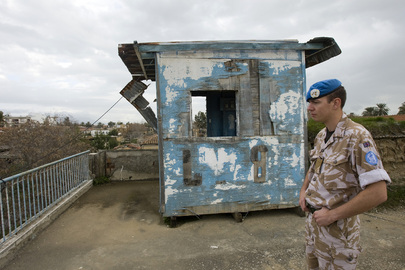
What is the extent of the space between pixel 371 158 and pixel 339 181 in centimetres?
27

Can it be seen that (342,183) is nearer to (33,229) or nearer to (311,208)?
(311,208)

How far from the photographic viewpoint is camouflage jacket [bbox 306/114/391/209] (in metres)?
1.49

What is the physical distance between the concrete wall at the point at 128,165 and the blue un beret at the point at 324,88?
240 inches

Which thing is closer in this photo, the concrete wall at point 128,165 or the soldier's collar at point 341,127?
the soldier's collar at point 341,127

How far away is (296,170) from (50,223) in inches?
192

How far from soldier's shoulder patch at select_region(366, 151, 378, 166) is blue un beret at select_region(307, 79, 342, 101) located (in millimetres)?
508

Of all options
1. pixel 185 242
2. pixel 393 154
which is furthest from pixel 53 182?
pixel 393 154

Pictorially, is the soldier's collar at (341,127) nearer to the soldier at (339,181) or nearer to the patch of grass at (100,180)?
the soldier at (339,181)

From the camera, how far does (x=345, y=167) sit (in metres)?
1.64

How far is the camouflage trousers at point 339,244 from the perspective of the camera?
166 cm

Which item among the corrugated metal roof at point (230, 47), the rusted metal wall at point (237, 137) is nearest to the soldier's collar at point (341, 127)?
the rusted metal wall at point (237, 137)

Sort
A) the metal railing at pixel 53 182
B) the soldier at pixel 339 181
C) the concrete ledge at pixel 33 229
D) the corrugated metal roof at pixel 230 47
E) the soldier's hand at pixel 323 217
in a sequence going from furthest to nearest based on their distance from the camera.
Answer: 1. the metal railing at pixel 53 182
2. the corrugated metal roof at pixel 230 47
3. the concrete ledge at pixel 33 229
4. the soldier's hand at pixel 323 217
5. the soldier at pixel 339 181

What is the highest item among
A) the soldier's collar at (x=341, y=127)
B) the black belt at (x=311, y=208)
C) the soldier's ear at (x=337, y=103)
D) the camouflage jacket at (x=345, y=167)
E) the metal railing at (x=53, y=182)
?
the soldier's ear at (x=337, y=103)

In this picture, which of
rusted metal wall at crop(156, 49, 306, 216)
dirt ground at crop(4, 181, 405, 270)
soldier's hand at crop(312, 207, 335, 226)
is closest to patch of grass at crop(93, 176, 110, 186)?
dirt ground at crop(4, 181, 405, 270)
